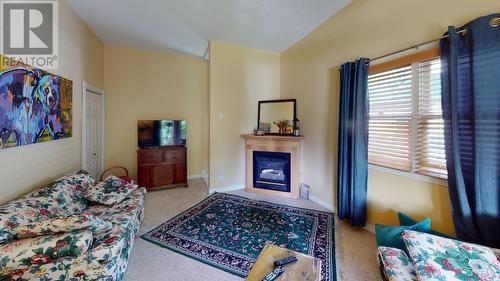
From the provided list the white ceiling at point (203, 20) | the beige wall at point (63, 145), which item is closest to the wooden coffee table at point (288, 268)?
the beige wall at point (63, 145)

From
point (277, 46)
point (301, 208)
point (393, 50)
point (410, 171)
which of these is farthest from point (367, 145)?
point (277, 46)

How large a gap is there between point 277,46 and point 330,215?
3.25m

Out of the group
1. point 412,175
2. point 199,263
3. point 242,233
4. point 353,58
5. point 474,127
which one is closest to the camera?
point 474,127

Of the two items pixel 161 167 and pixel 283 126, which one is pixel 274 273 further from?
pixel 161 167

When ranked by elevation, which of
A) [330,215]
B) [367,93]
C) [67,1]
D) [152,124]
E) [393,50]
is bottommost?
[330,215]

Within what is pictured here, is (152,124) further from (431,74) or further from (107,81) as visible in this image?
(431,74)

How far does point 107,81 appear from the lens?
4070 mm

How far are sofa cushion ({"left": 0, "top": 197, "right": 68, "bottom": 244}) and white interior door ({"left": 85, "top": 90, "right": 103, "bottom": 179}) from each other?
1.65 m

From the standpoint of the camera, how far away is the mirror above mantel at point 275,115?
3814 millimetres

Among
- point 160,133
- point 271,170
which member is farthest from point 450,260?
point 160,133

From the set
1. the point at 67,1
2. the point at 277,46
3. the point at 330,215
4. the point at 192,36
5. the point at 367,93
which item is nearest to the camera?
the point at 367,93

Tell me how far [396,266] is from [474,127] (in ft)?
3.96

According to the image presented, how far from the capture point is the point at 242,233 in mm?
2408

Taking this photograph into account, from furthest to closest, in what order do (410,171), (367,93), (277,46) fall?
(277,46) → (367,93) → (410,171)
